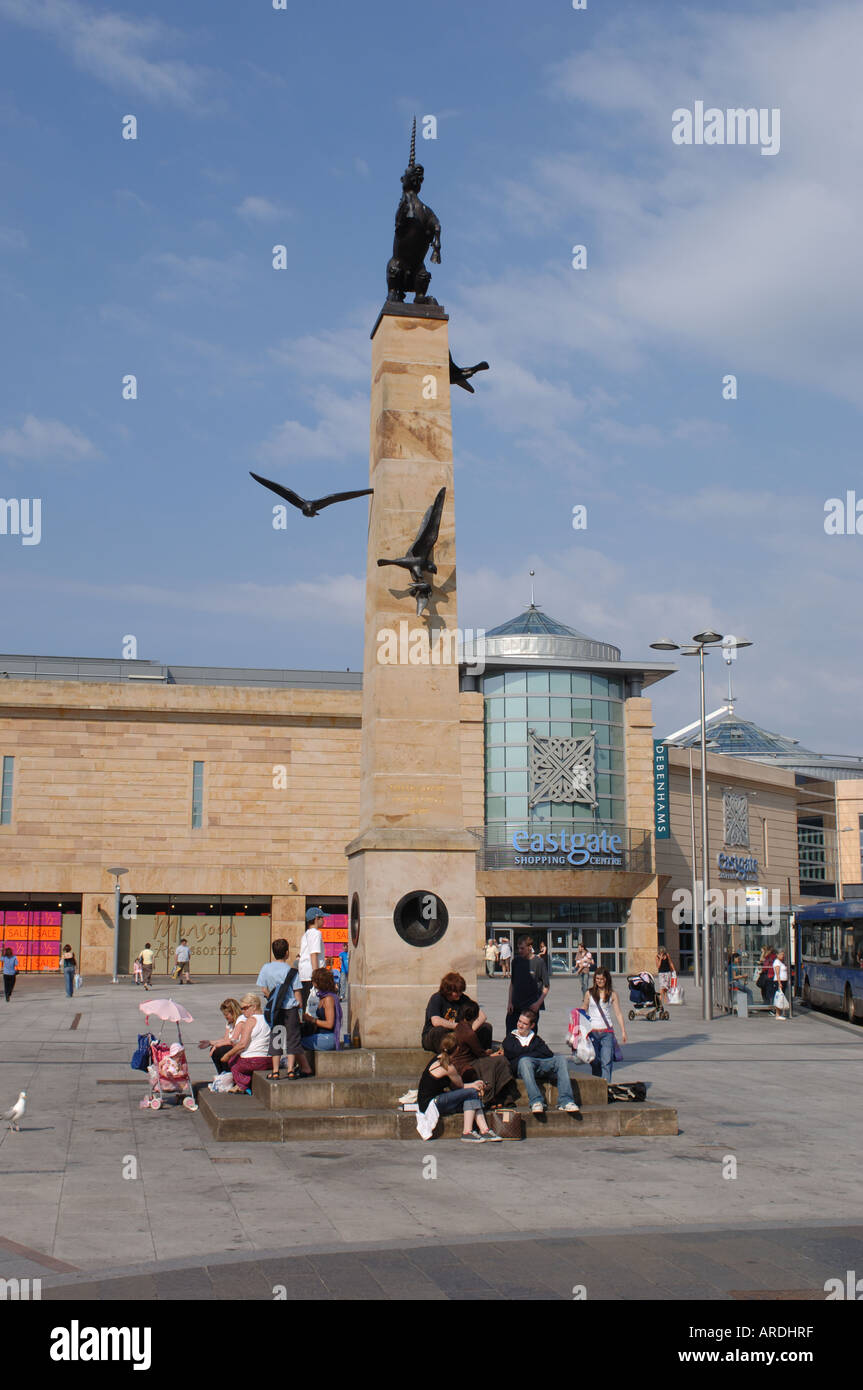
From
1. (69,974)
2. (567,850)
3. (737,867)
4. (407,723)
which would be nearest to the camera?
(407,723)

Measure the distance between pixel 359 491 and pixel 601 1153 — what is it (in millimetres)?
8213

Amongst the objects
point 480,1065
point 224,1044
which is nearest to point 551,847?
point 224,1044

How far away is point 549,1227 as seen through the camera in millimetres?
8742

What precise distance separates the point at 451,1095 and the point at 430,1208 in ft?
9.97

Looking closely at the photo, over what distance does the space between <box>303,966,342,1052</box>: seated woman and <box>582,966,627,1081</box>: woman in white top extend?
9.40ft

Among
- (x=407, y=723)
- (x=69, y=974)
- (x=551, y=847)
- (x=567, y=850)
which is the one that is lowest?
(x=69, y=974)

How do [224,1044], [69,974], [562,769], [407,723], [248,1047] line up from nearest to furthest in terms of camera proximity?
[248,1047] → [224,1044] → [407,723] → [69,974] → [562,769]

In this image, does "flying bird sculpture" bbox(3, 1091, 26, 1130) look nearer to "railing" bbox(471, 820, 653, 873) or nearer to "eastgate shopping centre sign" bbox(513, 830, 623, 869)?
"railing" bbox(471, 820, 653, 873)

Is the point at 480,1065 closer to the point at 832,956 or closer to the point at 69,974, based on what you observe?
the point at 832,956

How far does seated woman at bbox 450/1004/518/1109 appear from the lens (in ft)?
41.3

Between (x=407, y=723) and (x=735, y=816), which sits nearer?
(x=407, y=723)

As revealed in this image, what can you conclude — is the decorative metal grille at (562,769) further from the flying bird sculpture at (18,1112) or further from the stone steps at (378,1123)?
the flying bird sculpture at (18,1112)

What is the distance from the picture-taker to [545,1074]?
522 inches
